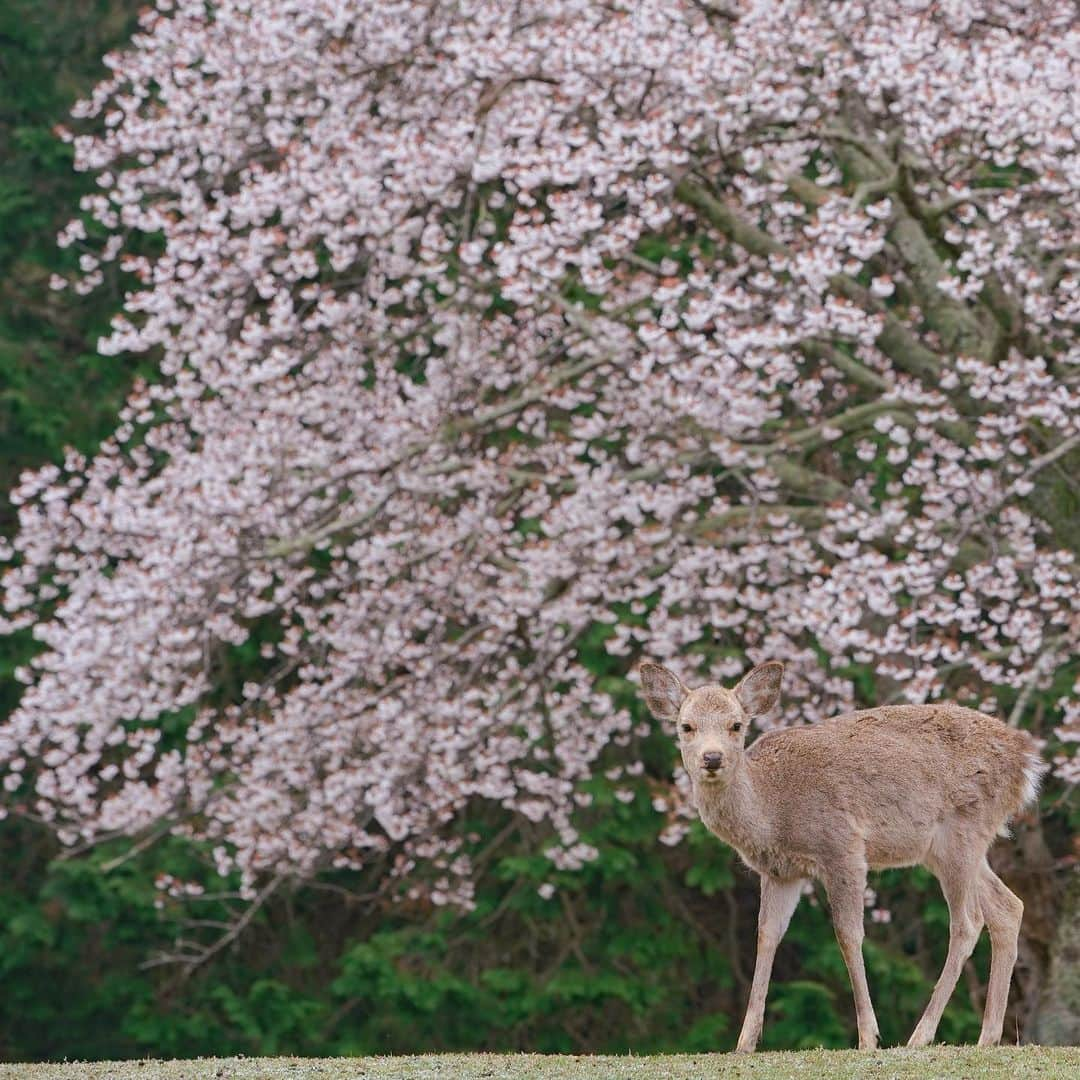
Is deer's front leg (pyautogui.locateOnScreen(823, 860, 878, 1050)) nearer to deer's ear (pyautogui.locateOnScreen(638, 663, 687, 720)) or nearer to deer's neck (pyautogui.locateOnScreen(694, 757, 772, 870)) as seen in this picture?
deer's neck (pyautogui.locateOnScreen(694, 757, 772, 870))

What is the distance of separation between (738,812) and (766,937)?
0.54m

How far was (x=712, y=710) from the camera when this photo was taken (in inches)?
303

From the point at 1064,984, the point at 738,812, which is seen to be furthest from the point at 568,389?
the point at 738,812

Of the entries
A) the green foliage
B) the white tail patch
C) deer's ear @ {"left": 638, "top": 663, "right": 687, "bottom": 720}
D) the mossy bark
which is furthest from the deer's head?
the green foliage

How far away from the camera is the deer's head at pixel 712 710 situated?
24.9ft

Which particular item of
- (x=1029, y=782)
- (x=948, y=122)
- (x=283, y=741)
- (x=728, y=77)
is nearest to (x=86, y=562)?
(x=283, y=741)

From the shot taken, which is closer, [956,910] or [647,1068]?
[647,1068]

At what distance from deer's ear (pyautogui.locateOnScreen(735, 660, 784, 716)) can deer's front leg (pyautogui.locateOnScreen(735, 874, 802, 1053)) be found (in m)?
0.70

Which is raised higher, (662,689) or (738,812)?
(662,689)

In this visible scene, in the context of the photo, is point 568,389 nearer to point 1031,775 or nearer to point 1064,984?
point 1064,984

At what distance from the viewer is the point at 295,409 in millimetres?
13172

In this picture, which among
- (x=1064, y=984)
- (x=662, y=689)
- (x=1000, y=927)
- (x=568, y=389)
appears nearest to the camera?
(x=662, y=689)

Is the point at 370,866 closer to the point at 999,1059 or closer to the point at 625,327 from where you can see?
the point at 625,327

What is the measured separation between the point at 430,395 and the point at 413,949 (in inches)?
192
